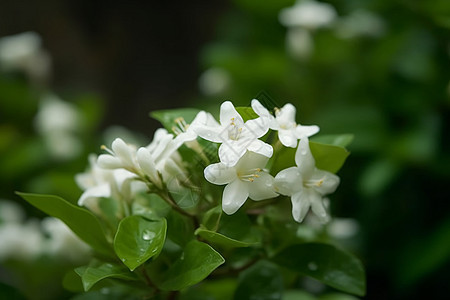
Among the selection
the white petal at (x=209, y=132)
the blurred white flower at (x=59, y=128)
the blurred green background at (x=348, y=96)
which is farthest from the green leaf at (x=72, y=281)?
the blurred white flower at (x=59, y=128)

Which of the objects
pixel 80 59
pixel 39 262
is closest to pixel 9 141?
pixel 39 262

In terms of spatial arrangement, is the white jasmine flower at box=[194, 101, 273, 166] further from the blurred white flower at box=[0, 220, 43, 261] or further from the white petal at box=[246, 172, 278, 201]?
the blurred white flower at box=[0, 220, 43, 261]

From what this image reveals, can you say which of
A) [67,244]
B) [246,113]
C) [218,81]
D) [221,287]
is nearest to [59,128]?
[218,81]

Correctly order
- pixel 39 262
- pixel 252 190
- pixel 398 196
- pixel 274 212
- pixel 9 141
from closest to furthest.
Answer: pixel 252 190, pixel 274 212, pixel 39 262, pixel 398 196, pixel 9 141

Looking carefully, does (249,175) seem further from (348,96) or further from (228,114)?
(348,96)

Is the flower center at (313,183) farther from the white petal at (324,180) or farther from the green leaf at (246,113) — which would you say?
the green leaf at (246,113)

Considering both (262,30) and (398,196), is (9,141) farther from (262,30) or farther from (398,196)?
(398,196)

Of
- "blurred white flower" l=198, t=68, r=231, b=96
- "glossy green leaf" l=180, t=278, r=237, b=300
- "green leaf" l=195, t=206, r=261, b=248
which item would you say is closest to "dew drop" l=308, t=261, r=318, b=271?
"green leaf" l=195, t=206, r=261, b=248
